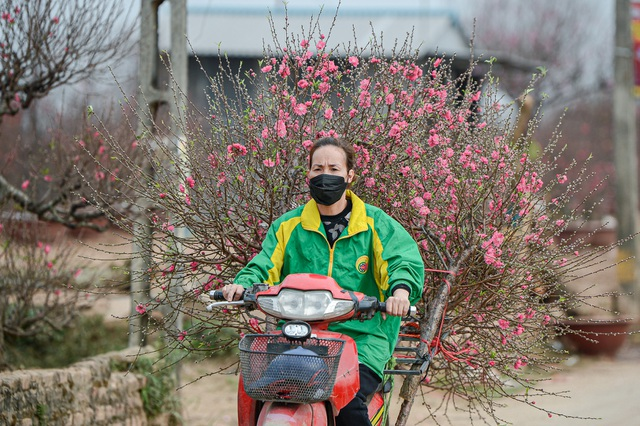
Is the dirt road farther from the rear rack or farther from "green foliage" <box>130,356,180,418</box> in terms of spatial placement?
the rear rack

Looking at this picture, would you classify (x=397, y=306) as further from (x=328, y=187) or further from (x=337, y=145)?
(x=337, y=145)

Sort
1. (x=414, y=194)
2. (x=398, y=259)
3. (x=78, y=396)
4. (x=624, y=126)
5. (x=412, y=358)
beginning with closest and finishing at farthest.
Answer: (x=398, y=259)
(x=412, y=358)
(x=414, y=194)
(x=78, y=396)
(x=624, y=126)

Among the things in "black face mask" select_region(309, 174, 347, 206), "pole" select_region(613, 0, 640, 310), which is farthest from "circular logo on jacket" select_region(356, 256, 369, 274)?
"pole" select_region(613, 0, 640, 310)

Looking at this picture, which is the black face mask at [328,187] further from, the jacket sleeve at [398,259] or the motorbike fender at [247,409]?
the motorbike fender at [247,409]

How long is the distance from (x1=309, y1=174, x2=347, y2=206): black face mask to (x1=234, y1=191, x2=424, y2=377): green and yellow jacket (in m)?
0.11

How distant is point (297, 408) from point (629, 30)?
13.4 m

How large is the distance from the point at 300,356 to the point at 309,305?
0.88ft

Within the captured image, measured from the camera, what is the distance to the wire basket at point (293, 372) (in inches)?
138

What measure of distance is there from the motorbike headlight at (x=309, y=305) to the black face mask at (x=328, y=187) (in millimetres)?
662

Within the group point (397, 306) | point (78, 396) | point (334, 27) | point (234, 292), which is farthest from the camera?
point (334, 27)

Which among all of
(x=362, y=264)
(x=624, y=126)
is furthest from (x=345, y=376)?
(x=624, y=126)

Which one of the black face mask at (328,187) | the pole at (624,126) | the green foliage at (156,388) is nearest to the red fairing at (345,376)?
the black face mask at (328,187)

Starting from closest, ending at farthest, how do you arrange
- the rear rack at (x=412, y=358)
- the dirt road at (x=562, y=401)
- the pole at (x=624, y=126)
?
the rear rack at (x=412, y=358), the dirt road at (x=562, y=401), the pole at (x=624, y=126)

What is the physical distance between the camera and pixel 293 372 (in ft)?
11.5
